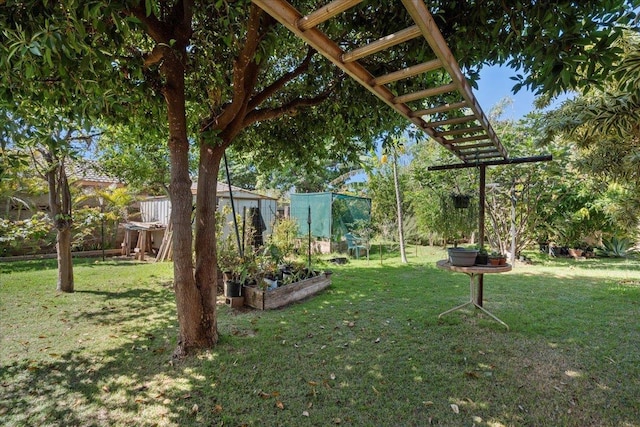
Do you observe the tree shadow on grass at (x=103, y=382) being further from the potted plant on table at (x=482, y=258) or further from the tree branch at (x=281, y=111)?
the potted plant on table at (x=482, y=258)

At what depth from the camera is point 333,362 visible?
2748mm

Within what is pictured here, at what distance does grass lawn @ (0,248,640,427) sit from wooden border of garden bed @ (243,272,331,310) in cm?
18

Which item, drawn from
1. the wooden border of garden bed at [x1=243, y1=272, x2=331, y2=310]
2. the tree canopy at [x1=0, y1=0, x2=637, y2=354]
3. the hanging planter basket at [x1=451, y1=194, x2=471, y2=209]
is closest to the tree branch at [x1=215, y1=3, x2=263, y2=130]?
the tree canopy at [x1=0, y1=0, x2=637, y2=354]

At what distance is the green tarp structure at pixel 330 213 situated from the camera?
386 inches

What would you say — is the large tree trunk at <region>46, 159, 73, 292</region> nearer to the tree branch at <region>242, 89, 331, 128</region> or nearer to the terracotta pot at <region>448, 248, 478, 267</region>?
the tree branch at <region>242, 89, 331, 128</region>

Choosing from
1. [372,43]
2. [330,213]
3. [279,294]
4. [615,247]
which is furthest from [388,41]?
[615,247]

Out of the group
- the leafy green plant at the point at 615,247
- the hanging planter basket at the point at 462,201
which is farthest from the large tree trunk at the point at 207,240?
the leafy green plant at the point at 615,247

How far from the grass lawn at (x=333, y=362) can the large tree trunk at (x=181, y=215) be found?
1.04 feet

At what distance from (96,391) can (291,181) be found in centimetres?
Result: 1645

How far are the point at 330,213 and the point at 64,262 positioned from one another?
659cm

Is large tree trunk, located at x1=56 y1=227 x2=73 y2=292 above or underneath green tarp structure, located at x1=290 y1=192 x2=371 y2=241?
underneath

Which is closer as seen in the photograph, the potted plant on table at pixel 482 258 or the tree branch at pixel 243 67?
the tree branch at pixel 243 67

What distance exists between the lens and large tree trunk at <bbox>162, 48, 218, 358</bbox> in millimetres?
2777

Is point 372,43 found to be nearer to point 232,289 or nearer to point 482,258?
point 482,258
